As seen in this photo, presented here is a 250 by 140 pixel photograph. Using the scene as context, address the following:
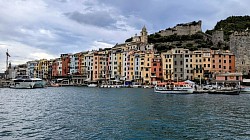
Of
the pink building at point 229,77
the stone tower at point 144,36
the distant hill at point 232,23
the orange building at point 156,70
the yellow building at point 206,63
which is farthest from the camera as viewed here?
the distant hill at point 232,23

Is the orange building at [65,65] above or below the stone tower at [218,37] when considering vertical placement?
below

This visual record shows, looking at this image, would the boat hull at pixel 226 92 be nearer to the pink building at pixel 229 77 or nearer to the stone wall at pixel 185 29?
the pink building at pixel 229 77

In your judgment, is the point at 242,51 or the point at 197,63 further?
the point at 197,63

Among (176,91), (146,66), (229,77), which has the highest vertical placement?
(146,66)

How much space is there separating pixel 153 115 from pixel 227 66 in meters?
73.0

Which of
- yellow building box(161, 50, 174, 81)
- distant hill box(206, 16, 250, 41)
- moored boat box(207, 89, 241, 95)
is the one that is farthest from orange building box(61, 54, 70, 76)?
moored boat box(207, 89, 241, 95)

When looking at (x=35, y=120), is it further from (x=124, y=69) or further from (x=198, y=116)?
(x=124, y=69)

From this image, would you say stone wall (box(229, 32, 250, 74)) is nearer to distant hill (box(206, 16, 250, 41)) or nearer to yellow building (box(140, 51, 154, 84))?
yellow building (box(140, 51, 154, 84))

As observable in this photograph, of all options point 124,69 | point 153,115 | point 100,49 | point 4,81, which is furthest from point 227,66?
point 4,81

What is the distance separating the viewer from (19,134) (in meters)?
19.5

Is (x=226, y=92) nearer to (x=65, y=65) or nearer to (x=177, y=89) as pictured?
(x=177, y=89)

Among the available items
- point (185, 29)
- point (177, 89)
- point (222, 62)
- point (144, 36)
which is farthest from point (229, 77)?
point (185, 29)

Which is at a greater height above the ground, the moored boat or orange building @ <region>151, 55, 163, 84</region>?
orange building @ <region>151, 55, 163, 84</region>

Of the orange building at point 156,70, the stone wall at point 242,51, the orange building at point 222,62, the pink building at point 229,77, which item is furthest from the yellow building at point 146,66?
the stone wall at point 242,51
